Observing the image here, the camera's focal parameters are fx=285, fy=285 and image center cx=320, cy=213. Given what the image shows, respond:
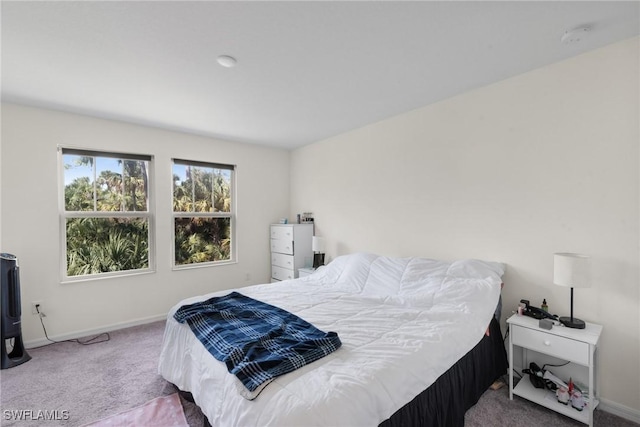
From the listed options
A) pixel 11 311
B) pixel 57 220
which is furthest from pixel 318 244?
pixel 11 311

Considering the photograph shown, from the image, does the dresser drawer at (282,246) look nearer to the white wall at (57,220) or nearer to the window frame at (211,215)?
the white wall at (57,220)

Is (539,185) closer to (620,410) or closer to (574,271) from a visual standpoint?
(574,271)

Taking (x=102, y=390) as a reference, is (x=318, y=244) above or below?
above

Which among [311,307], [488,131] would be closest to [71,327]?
[311,307]

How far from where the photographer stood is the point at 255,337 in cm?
163

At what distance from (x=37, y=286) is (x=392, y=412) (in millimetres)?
3686

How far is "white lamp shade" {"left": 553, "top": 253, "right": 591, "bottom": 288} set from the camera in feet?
6.00

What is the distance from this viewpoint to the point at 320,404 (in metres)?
1.12

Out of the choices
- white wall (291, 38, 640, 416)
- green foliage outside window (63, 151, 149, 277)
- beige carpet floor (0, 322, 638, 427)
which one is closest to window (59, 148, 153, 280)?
green foliage outside window (63, 151, 149, 277)

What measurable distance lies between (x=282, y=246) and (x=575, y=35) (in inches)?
148

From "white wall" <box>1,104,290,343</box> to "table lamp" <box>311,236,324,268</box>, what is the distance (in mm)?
1090

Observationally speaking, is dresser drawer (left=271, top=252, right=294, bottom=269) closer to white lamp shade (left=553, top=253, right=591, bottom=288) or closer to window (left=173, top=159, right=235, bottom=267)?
window (left=173, top=159, right=235, bottom=267)

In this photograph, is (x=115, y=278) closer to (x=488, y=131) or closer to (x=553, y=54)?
(x=488, y=131)

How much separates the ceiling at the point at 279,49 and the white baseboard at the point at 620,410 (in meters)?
2.43
